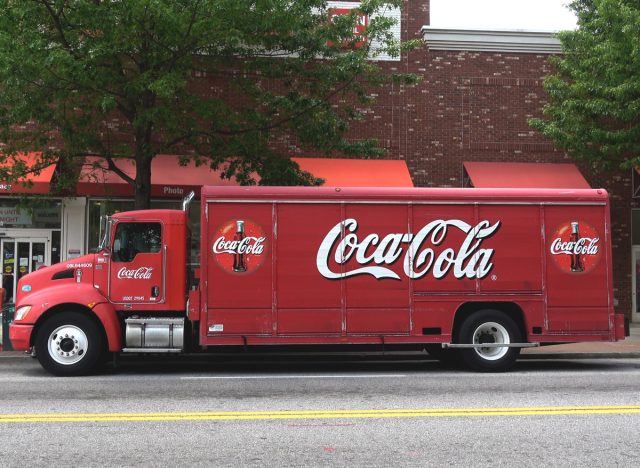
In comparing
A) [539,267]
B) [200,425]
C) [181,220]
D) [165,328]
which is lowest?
[200,425]

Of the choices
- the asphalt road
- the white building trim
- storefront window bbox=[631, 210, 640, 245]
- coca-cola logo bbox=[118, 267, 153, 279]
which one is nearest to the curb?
the asphalt road

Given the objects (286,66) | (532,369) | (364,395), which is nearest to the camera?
(364,395)

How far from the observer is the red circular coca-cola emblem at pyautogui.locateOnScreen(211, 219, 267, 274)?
9.72m

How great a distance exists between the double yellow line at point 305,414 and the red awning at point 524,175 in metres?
10.0

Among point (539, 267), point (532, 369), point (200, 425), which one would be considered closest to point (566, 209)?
point (539, 267)

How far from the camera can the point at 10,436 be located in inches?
230

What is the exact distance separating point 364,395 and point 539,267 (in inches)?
154

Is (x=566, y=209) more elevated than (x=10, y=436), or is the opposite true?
(x=566, y=209)

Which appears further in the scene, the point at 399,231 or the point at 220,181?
the point at 220,181

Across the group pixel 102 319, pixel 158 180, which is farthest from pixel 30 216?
pixel 102 319

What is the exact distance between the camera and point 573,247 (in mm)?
10148

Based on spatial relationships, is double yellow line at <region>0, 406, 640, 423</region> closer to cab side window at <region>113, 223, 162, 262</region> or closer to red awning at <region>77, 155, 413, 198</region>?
cab side window at <region>113, 223, 162, 262</region>

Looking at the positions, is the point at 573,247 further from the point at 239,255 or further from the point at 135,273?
the point at 135,273

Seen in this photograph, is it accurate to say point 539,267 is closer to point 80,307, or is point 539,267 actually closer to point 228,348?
point 228,348
